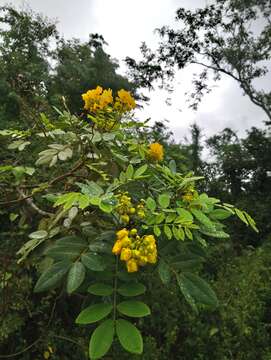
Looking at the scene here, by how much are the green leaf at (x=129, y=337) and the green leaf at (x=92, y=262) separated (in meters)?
0.12

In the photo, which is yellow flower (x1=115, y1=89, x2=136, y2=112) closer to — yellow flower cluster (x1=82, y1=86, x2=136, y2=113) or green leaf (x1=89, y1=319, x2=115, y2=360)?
yellow flower cluster (x1=82, y1=86, x2=136, y2=113)

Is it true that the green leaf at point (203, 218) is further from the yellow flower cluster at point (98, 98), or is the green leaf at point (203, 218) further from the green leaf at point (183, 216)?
the yellow flower cluster at point (98, 98)

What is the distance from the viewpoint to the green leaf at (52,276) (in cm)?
73

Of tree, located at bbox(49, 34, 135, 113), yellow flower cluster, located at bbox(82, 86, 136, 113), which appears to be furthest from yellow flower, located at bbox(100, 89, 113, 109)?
tree, located at bbox(49, 34, 135, 113)

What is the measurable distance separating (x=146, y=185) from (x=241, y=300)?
7.41ft

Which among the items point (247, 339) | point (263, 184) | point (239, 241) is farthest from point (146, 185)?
point (263, 184)

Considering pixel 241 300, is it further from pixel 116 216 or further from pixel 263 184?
pixel 263 184

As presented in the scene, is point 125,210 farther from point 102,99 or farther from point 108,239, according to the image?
point 102,99

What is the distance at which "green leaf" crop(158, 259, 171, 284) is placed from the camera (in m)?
0.79

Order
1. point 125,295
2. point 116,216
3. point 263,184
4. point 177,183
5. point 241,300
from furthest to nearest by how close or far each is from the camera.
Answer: point 263,184, point 241,300, point 177,183, point 116,216, point 125,295

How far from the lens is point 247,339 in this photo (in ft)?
8.24

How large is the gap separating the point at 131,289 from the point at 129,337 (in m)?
0.11

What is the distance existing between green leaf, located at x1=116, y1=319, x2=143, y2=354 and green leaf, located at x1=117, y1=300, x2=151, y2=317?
3 centimetres

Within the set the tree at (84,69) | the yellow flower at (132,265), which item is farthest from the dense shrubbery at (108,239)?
the tree at (84,69)
